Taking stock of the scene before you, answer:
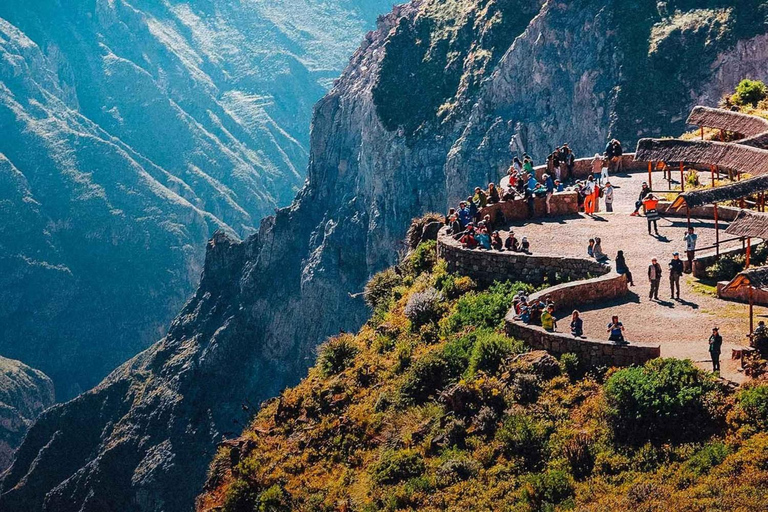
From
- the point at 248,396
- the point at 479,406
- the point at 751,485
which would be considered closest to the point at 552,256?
the point at 479,406

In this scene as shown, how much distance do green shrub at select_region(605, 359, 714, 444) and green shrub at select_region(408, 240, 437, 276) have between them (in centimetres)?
1701

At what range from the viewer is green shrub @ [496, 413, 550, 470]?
2741 cm

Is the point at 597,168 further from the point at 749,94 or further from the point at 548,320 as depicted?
the point at 548,320

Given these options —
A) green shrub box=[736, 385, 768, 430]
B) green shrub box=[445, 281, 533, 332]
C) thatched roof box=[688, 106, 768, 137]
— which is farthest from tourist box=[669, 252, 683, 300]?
thatched roof box=[688, 106, 768, 137]

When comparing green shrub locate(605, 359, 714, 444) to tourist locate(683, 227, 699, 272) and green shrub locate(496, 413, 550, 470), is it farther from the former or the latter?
tourist locate(683, 227, 699, 272)

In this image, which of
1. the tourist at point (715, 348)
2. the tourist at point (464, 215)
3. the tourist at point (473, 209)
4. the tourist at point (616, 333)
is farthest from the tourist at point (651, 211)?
the tourist at point (715, 348)

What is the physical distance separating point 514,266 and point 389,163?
140 metres

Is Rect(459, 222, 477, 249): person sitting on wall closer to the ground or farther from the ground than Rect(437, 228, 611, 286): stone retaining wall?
farther from the ground

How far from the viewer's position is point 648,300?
33406 mm

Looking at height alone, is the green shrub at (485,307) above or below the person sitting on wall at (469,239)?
below

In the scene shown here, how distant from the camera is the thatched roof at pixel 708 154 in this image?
131 feet

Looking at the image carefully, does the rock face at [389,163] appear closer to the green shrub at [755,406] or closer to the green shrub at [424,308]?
the green shrub at [424,308]

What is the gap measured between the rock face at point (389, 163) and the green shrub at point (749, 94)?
73407 mm

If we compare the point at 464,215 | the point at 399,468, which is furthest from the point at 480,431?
the point at 464,215
